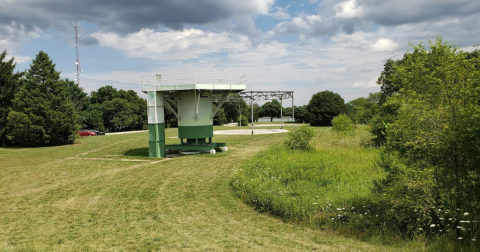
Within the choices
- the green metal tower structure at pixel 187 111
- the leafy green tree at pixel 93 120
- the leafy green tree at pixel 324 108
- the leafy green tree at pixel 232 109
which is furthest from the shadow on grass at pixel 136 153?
the leafy green tree at pixel 232 109

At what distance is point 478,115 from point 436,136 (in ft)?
3.08

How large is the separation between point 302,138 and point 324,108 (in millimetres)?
47662

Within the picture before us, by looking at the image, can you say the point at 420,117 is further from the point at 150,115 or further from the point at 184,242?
the point at 150,115

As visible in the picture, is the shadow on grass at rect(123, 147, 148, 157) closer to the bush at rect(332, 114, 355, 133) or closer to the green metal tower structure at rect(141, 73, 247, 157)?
the green metal tower structure at rect(141, 73, 247, 157)

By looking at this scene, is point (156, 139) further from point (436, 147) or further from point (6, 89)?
point (6, 89)

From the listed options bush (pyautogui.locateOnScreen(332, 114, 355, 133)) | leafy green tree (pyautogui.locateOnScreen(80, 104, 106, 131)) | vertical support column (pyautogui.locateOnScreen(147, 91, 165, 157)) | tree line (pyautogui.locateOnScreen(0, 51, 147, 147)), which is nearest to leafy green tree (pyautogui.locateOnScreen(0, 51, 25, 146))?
tree line (pyautogui.locateOnScreen(0, 51, 147, 147))

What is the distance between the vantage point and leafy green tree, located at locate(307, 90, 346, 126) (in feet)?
209

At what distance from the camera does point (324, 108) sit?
63.9 m

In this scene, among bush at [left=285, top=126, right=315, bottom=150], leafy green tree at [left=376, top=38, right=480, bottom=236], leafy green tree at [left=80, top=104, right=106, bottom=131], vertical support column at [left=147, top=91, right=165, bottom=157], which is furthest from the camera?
leafy green tree at [left=80, top=104, right=106, bottom=131]

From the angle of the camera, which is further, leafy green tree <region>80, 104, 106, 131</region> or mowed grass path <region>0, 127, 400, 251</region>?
leafy green tree <region>80, 104, 106, 131</region>

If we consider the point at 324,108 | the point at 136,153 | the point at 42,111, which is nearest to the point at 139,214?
the point at 136,153

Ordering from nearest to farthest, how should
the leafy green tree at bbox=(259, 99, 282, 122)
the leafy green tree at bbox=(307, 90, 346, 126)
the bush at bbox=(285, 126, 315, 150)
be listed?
1. the bush at bbox=(285, 126, 315, 150)
2. the leafy green tree at bbox=(307, 90, 346, 126)
3. the leafy green tree at bbox=(259, 99, 282, 122)

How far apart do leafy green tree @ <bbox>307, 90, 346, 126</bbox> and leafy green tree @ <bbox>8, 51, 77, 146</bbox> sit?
153 ft

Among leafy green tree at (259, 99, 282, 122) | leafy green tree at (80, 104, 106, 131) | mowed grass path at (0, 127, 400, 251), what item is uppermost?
leafy green tree at (259, 99, 282, 122)
